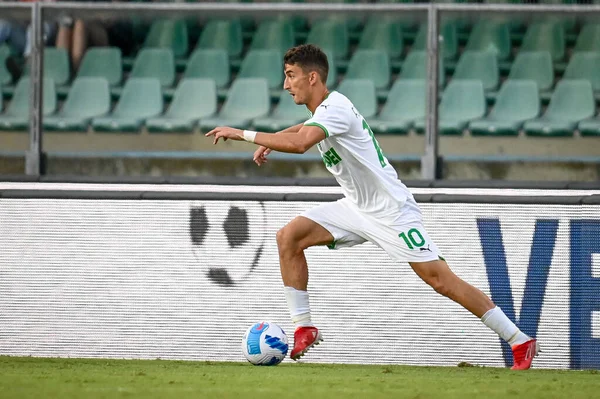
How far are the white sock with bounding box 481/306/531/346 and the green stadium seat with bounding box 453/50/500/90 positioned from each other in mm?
2562

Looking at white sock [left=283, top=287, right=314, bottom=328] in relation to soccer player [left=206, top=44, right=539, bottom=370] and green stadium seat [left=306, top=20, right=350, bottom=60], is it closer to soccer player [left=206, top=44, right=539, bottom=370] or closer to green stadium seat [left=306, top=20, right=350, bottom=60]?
soccer player [left=206, top=44, right=539, bottom=370]

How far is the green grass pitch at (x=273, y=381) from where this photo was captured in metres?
5.05

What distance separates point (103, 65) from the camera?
29.3ft

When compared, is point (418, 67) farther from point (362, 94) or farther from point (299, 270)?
point (299, 270)

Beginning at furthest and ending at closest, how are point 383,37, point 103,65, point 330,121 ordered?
1. point 103,65
2. point 383,37
3. point 330,121

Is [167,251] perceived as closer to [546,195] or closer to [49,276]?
[49,276]

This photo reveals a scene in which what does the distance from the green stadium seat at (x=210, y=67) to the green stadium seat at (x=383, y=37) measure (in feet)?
3.63

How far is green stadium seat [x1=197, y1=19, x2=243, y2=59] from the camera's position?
28.1ft

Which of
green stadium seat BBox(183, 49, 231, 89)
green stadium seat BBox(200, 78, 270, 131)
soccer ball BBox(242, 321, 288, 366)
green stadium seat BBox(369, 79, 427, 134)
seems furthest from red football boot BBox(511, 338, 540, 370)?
green stadium seat BBox(183, 49, 231, 89)

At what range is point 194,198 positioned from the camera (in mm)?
7430

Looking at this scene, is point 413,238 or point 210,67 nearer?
point 413,238

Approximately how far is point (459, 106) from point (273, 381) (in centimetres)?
348

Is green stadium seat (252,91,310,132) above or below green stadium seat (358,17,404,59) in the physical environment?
below

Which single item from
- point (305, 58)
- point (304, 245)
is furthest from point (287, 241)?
point (305, 58)
